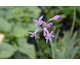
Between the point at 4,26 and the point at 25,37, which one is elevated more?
the point at 4,26

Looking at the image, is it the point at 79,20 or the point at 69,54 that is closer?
the point at 69,54

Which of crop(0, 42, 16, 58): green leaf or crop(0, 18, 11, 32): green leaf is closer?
crop(0, 42, 16, 58): green leaf

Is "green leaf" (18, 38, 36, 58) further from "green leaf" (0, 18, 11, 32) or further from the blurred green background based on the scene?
"green leaf" (0, 18, 11, 32)

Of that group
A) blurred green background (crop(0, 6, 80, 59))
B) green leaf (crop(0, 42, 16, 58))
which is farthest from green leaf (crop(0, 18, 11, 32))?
green leaf (crop(0, 42, 16, 58))

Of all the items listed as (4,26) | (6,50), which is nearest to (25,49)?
(6,50)

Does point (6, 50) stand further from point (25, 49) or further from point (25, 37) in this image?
point (25, 37)

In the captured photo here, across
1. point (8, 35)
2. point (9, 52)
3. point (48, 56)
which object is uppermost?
point (8, 35)
